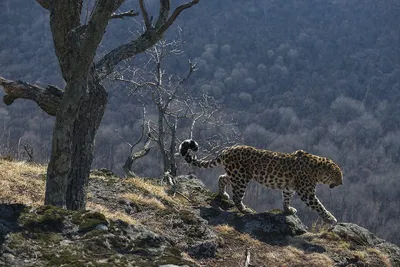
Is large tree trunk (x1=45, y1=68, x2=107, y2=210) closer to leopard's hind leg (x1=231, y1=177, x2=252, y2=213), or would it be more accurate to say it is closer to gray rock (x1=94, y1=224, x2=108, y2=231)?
gray rock (x1=94, y1=224, x2=108, y2=231)

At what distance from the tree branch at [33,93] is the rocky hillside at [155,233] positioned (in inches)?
70.5

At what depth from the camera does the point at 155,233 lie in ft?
21.4

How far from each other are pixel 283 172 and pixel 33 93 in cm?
818

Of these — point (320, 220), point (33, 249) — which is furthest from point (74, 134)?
point (320, 220)

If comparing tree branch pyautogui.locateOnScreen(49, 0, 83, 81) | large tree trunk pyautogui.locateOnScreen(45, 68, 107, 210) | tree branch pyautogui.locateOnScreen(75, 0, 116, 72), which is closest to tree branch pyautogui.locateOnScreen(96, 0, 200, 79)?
large tree trunk pyautogui.locateOnScreen(45, 68, 107, 210)

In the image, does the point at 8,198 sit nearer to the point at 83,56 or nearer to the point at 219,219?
the point at 83,56

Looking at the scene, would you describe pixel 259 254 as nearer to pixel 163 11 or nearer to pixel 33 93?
pixel 163 11

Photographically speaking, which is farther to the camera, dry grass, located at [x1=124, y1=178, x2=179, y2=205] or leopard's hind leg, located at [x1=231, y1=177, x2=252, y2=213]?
leopard's hind leg, located at [x1=231, y1=177, x2=252, y2=213]

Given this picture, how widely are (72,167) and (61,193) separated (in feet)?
3.43

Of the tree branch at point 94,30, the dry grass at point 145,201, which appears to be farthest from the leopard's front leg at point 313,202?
the tree branch at point 94,30

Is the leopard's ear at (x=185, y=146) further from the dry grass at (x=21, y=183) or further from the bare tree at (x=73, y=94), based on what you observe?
the bare tree at (x=73, y=94)

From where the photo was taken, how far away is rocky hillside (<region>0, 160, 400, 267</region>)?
5324 mm

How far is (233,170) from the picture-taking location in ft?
49.9

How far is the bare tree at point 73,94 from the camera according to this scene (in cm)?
795
